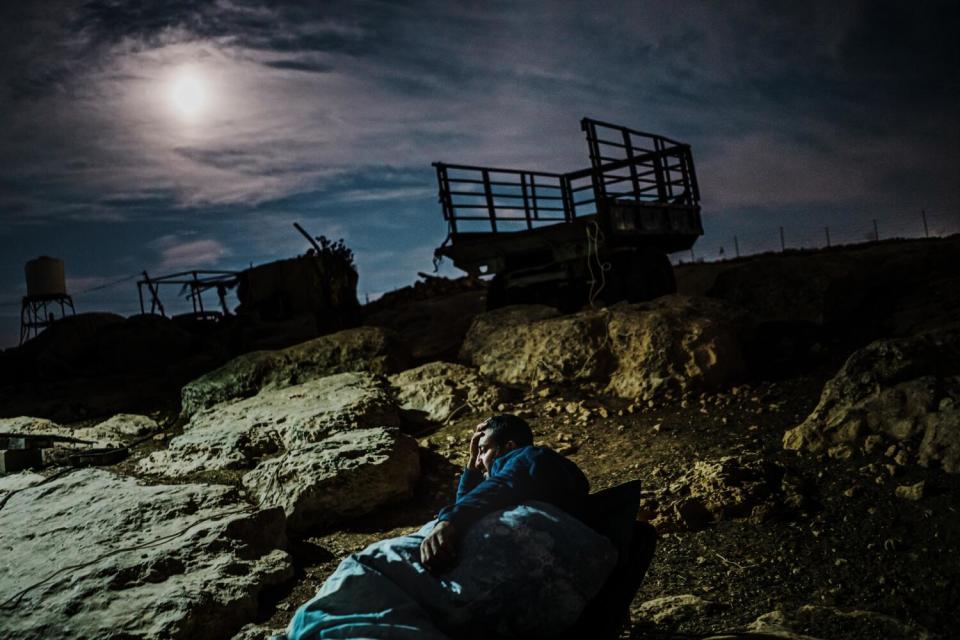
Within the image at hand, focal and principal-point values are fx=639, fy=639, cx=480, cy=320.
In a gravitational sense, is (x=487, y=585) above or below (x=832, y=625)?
above

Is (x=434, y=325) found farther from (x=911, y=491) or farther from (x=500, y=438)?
(x=500, y=438)

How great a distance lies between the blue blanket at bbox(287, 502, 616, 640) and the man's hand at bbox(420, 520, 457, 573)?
26 millimetres

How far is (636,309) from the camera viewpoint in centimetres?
697

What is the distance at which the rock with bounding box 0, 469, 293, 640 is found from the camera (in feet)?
10.5

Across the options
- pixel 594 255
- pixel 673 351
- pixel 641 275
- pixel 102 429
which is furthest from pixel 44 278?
pixel 673 351

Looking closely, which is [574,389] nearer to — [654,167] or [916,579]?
[916,579]

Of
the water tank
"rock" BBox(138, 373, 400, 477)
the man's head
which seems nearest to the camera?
the man's head

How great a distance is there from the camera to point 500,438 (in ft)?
7.98

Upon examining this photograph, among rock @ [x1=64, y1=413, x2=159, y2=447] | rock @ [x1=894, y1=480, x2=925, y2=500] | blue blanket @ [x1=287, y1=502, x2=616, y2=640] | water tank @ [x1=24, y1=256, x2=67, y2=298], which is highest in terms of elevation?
water tank @ [x1=24, y1=256, x2=67, y2=298]

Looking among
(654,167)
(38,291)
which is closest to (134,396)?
(654,167)

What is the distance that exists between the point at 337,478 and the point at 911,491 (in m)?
3.52

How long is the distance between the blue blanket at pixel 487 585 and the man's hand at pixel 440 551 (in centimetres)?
3

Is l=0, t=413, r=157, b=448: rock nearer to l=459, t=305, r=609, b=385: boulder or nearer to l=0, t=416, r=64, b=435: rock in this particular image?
l=0, t=416, r=64, b=435: rock

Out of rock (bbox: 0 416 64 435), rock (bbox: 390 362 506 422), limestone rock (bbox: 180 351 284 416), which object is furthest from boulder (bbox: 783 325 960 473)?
rock (bbox: 0 416 64 435)
